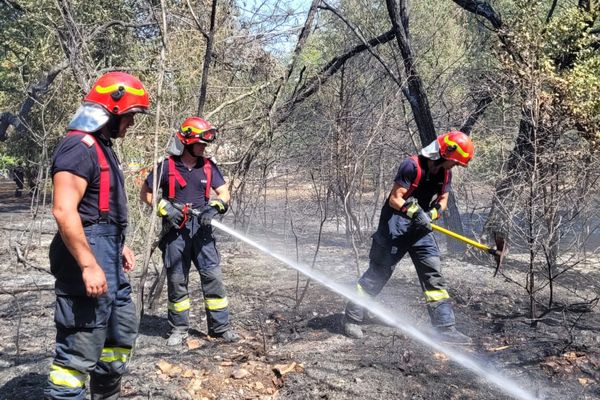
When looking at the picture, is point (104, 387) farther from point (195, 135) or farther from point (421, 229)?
point (421, 229)

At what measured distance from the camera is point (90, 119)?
2.60m

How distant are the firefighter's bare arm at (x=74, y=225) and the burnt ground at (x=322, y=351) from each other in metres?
1.21

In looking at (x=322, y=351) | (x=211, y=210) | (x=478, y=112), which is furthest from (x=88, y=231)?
(x=478, y=112)

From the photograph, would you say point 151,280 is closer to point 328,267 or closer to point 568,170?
point 328,267

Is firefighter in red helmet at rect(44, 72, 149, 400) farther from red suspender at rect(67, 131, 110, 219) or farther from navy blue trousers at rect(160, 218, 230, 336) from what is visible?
navy blue trousers at rect(160, 218, 230, 336)

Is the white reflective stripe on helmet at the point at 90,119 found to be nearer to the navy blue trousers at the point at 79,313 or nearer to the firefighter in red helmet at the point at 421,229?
the navy blue trousers at the point at 79,313

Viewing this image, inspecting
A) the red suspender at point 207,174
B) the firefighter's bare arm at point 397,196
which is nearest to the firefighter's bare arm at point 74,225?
the red suspender at point 207,174

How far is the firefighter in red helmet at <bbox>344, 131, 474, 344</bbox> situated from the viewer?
164 inches

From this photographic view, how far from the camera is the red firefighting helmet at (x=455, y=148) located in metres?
4.08

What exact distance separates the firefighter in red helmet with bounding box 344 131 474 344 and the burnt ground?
270mm

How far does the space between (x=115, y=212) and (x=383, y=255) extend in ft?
7.97

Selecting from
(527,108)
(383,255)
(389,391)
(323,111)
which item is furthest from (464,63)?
(389,391)

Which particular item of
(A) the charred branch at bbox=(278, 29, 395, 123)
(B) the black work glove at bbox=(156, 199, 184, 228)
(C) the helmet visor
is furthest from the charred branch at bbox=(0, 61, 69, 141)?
(B) the black work glove at bbox=(156, 199, 184, 228)

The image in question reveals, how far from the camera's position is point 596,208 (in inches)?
227
